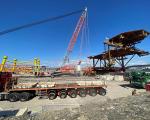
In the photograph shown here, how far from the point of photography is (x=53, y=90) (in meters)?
22.5

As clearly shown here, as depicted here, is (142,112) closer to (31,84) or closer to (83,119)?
(83,119)

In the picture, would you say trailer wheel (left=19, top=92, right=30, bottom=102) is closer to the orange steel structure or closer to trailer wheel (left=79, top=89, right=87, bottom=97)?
trailer wheel (left=79, top=89, right=87, bottom=97)

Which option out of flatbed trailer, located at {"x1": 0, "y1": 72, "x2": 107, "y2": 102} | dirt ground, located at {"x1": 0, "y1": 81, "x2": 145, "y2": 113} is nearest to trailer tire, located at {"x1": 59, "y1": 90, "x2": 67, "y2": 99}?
flatbed trailer, located at {"x1": 0, "y1": 72, "x2": 107, "y2": 102}

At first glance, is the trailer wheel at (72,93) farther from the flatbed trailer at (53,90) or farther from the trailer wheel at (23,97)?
the trailer wheel at (23,97)

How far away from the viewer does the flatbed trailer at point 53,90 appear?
21.0 m

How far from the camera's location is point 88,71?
54.3 meters

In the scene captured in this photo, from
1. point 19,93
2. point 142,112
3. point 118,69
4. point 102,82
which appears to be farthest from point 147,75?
point 118,69

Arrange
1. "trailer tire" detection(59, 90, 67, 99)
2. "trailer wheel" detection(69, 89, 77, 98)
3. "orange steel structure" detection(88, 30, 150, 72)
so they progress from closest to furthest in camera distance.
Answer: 1. "trailer tire" detection(59, 90, 67, 99)
2. "trailer wheel" detection(69, 89, 77, 98)
3. "orange steel structure" detection(88, 30, 150, 72)

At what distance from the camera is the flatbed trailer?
21.0 metres

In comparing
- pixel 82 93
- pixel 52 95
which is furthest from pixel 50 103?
pixel 82 93

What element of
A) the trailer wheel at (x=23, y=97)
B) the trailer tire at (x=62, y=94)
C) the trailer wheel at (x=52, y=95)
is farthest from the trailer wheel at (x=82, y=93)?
the trailer wheel at (x=23, y=97)

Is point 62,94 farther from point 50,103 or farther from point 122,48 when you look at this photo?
point 122,48

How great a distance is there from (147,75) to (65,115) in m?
21.4

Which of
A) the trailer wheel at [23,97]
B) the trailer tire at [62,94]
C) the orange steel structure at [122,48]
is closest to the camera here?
the trailer wheel at [23,97]
